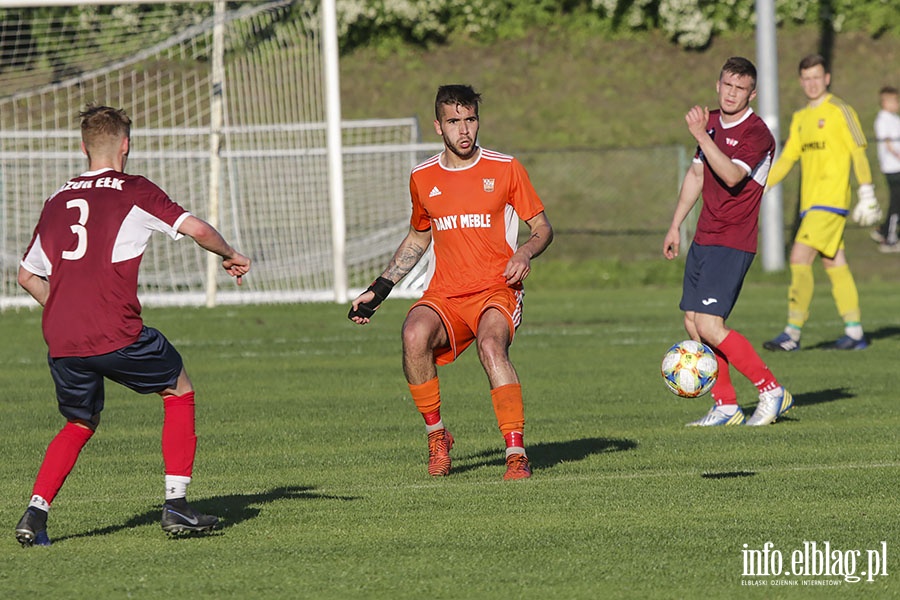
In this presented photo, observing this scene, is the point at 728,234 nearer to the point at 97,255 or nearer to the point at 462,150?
the point at 462,150

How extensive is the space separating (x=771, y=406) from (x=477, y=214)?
2.69 m

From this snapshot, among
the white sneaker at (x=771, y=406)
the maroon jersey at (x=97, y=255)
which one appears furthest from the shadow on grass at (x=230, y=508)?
the white sneaker at (x=771, y=406)

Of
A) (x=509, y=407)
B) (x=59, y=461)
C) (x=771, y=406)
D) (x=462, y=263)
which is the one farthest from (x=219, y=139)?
(x=59, y=461)

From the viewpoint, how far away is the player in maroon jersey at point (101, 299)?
5.93m

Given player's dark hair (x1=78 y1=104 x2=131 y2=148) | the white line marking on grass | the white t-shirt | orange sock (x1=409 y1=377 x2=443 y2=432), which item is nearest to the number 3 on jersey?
player's dark hair (x1=78 y1=104 x2=131 y2=148)

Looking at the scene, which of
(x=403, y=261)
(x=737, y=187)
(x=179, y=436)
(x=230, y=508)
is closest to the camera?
(x=179, y=436)

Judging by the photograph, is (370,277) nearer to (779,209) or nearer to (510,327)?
(779,209)

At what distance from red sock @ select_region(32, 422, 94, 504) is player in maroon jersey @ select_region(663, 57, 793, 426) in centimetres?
421

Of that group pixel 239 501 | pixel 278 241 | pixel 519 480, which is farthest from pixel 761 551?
pixel 278 241

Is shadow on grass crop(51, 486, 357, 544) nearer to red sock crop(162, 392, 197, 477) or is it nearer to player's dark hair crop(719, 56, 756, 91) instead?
red sock crop(162, 392, 197, 477)

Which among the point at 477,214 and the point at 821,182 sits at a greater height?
the point at 477,214

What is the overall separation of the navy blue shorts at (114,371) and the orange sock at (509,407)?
1.94m

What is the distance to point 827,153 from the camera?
12805mm

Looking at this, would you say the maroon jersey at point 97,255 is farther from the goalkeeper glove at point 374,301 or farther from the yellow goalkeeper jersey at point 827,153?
the yellow goalkeeper jersey at point 827,153
